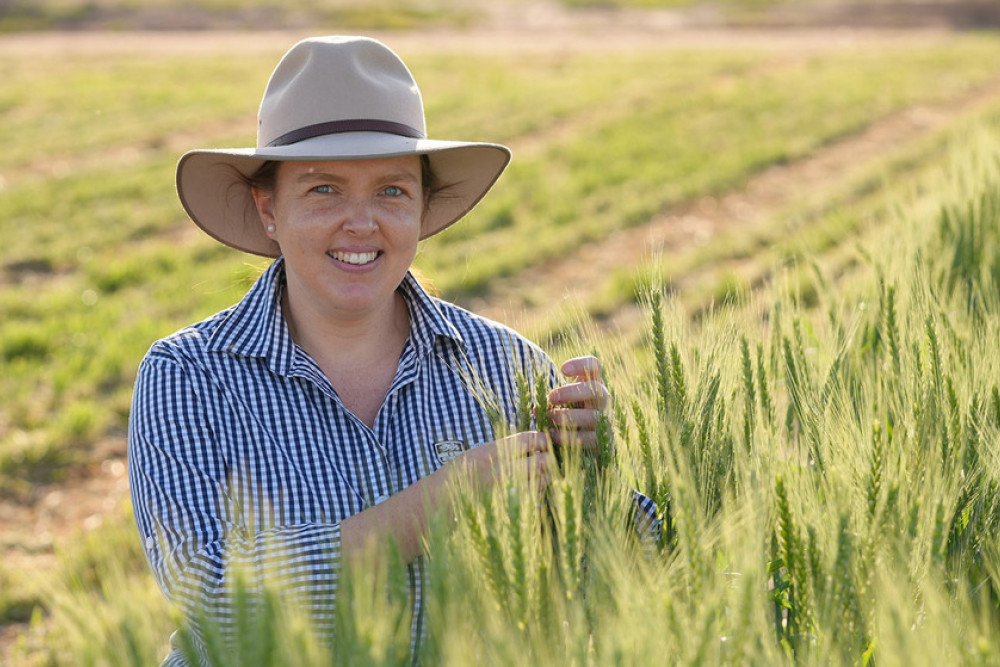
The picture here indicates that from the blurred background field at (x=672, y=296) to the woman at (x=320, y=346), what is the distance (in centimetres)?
18

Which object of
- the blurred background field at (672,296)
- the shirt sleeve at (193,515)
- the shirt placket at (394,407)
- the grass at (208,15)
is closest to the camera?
the blurred background field at (672,296)

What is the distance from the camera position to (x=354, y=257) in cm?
237

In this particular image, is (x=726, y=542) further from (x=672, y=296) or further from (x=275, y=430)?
(x=275, y=430)

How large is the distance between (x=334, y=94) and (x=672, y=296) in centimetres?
97

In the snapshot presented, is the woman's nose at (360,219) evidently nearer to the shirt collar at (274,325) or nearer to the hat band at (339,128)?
the hat band at (339,128)

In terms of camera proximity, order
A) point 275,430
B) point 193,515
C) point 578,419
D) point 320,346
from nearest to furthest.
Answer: point 578,419, point 193,515, point 275,430, point 320,346

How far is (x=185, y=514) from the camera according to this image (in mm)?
1978

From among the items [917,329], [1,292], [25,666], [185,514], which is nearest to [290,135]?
[185,514]

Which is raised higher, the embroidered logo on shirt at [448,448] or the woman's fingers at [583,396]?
the woman's fingers at [583,396]

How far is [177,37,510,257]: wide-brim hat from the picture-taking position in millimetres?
2324

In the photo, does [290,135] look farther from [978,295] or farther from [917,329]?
[978,295]

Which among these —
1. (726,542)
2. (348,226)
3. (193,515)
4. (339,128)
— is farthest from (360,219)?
(726,542)

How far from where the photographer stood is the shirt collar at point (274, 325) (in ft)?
7.63

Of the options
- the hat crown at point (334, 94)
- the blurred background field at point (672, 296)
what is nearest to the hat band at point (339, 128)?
the hat crown at point (334, 94)
